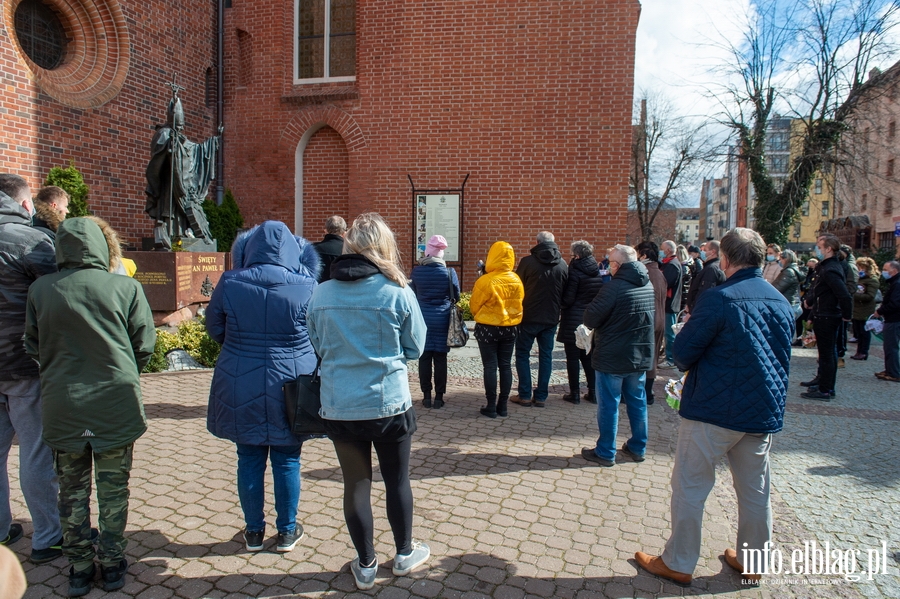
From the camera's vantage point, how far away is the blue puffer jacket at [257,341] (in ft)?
9.80

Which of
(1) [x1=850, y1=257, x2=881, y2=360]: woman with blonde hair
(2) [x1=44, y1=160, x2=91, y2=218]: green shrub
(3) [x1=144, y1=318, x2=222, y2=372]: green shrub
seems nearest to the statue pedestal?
(3) [x1=144, y1=318, x2=222, y2=372]: green shrub

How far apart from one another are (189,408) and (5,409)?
2.72 meters

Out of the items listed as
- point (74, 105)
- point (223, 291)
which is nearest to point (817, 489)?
point (223, 291)

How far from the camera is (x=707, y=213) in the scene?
9881cm

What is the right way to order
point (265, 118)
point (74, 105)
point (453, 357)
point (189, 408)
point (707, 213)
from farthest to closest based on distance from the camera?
point (707, 213) → point (265, 118) → point (74, 105) → point (453, 357) → point (189, 408)

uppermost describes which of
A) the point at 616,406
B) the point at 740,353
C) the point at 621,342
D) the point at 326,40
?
the point at 326,40

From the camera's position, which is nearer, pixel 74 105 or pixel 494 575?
pixel 494 575

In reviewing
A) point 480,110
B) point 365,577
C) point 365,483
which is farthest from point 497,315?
point 480,110

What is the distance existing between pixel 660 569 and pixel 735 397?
101cm

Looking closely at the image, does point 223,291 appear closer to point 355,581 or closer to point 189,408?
point 355,581

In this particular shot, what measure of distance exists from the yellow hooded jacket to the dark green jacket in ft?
11.4

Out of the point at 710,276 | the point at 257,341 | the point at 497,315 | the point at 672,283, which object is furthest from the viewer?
the point at 672,283

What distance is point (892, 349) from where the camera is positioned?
8234 millimetres

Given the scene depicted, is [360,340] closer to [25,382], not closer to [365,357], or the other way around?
[365,357]
